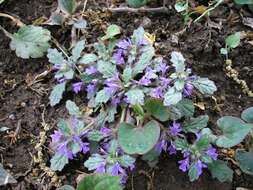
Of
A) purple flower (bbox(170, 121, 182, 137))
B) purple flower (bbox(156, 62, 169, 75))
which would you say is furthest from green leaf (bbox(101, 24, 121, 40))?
purple flower (bbox(170, 121, 182, 137))

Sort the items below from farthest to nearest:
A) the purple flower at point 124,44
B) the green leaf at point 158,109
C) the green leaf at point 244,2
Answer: the green leaf at point 244,2 < the purple flower at point 124,44 < the green leaf at point 158,109

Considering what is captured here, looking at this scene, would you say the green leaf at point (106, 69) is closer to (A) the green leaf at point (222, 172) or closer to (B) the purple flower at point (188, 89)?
(B) the purple flower at point (188, 89)

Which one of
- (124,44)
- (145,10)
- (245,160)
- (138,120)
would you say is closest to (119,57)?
(124,44)

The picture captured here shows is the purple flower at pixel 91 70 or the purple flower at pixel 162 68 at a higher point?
the purple flower at pixel 162 68

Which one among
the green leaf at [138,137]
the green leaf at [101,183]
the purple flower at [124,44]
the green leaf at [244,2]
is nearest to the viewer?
the green leaf at [101,183]

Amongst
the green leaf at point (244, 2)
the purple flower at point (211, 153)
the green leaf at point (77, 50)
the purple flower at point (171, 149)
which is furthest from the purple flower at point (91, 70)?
the green leaf at point (244, 2)

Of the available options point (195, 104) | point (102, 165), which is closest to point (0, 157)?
point (102, 165)
